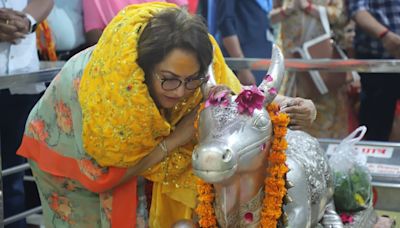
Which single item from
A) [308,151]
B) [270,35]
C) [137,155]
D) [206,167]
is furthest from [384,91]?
[206,167]

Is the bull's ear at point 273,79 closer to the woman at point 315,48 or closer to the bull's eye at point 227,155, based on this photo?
the bull's eye at point 227,155

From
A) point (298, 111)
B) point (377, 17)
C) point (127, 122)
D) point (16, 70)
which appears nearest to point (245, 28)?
point (377, 17)

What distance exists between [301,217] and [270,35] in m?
1.97

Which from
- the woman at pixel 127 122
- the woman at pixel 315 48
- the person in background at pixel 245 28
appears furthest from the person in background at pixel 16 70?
the woman at pixel 315 48

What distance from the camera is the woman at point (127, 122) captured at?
1754 mm

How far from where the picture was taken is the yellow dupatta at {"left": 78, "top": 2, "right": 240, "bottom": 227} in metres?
1.77

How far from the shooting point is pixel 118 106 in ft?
5.86

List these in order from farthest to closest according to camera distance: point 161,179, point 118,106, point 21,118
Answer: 1. point 21,118
2. point 161,179
3. point 118,106

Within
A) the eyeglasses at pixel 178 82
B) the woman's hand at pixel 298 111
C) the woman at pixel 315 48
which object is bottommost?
the woman at pixel 315 48

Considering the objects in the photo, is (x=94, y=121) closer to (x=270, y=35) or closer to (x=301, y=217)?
(x=301, y=217)

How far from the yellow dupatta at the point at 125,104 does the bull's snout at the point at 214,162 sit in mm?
322

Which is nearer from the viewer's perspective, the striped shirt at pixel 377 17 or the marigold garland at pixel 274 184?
the marigold garland at pixel 274 184

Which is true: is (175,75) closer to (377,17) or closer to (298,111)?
(298,111)

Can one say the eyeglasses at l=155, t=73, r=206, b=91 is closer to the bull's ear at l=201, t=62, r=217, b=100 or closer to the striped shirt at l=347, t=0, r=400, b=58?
the bull's ear at l=201, t=62, r=217, b=100
